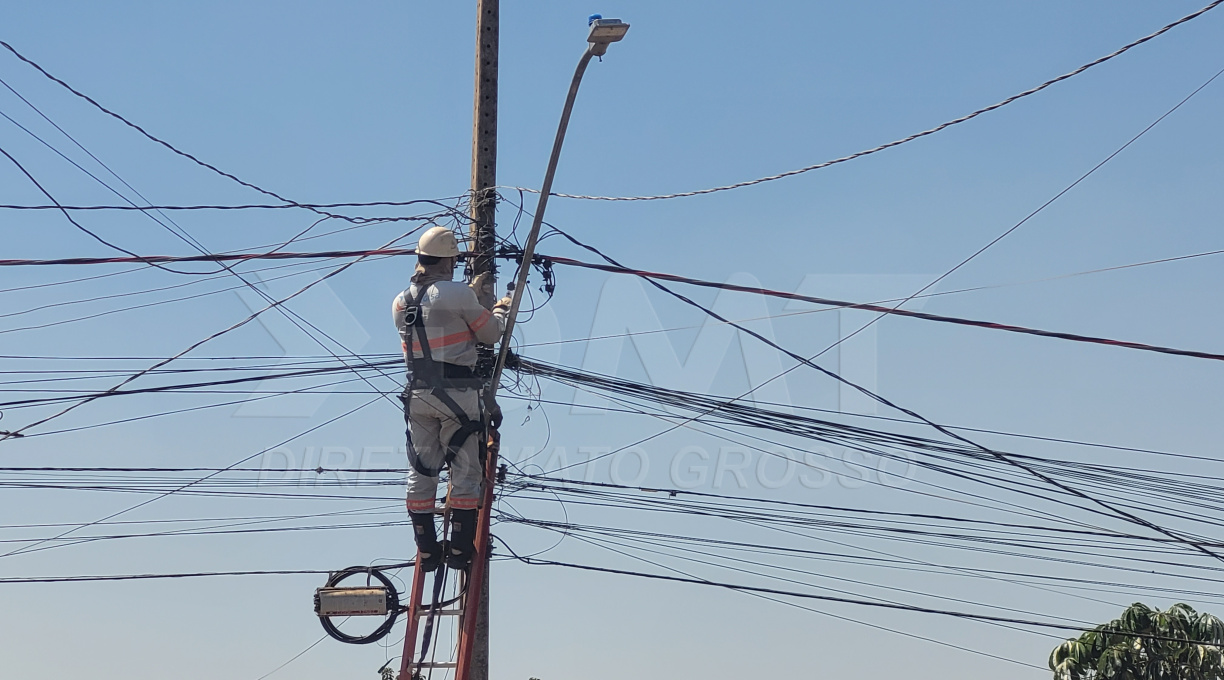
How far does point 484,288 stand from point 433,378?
5.61ft

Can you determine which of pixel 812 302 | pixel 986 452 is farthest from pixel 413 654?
pixel 986 452

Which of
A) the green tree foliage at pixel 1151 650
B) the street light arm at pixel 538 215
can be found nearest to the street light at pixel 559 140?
the street light arm at pixel 538 215

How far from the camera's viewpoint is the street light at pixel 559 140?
6930 millimetres

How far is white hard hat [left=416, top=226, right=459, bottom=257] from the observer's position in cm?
864

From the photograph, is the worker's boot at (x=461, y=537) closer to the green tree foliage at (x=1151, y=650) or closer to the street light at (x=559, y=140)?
the street light at (x=559, y=140)

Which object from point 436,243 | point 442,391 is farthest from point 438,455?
point 436,243

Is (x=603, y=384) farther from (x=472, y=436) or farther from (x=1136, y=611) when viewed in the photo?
(x=1136, y=611)

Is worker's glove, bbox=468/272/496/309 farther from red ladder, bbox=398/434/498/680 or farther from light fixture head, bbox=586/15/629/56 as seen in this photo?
light fixture head, bbox=586/15/629/56

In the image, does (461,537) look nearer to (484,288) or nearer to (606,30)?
(484,288)

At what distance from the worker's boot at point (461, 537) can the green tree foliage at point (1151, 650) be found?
31.8 feet

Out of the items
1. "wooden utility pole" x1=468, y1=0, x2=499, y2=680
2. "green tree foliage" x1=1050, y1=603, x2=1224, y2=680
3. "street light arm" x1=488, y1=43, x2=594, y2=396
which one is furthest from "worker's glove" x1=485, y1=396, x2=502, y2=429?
"green tree foliage" x1=1050, y1=603, x2=1224, y2=680

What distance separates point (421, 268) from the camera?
342 inches

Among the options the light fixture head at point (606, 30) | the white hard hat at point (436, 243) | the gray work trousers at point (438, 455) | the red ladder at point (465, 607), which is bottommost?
the red ladder at point (465, 607)

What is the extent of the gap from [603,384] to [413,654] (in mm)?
3411
